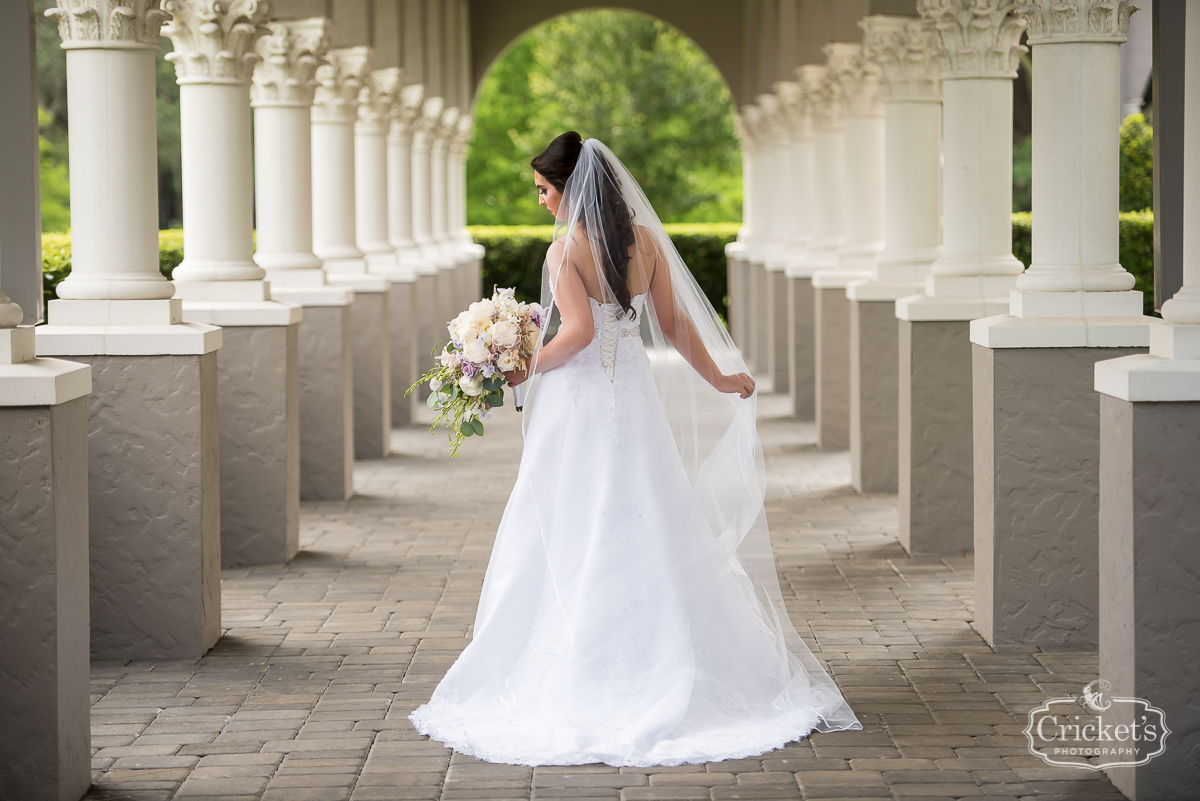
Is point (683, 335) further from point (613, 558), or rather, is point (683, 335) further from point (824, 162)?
point (824, 162)

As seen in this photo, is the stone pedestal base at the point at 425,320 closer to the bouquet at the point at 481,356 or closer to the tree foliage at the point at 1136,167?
the tree foliage at the point at 1136,167

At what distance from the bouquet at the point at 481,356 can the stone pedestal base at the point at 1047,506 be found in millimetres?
2173

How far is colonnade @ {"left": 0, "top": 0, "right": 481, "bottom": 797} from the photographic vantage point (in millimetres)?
4082

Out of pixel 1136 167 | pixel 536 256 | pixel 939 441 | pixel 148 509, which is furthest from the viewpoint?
pixel 536 256

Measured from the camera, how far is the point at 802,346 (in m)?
13.6

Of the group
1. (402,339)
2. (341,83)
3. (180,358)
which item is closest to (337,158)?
(341,83)

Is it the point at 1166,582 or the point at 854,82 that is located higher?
the point at 854,82

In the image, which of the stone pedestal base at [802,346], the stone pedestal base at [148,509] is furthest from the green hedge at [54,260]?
the stone pedestal base at [802,346]

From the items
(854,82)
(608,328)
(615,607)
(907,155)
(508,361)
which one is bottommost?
(615,607)

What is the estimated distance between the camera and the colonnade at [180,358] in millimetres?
4082

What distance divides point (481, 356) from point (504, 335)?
0.11m

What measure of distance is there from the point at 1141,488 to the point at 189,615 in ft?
12.3

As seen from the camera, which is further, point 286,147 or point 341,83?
point 341,83

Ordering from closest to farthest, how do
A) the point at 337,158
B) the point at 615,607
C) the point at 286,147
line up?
the point at 615,607 → the point at 286,147 → the point at 337,158
